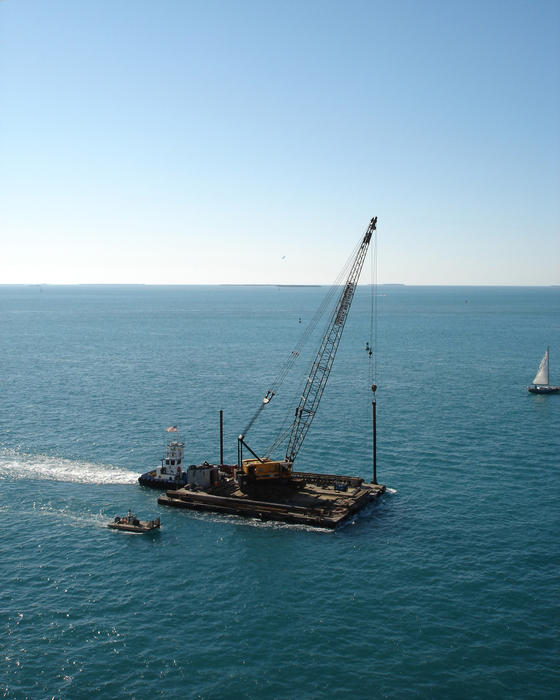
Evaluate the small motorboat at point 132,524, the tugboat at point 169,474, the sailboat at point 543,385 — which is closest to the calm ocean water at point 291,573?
the small motorboat at point 132,524


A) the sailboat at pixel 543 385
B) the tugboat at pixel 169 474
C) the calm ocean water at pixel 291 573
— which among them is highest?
the sailboat at pixel 543 385

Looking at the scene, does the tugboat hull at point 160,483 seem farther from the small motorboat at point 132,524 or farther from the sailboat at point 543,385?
the sailboat at point 543,385

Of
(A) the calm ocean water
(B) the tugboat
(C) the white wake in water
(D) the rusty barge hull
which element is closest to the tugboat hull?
(B) the tugboat

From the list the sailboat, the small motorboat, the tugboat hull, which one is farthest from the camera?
the sailboat

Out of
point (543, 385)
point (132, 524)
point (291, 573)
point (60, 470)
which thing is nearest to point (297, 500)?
point (291, 573)

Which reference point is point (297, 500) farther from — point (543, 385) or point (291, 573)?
point (543, 385)

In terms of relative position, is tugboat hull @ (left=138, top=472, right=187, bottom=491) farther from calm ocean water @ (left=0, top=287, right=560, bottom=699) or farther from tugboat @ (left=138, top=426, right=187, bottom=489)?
calm ocean water @ (left=0, top=287, right=560, bottom=699)
